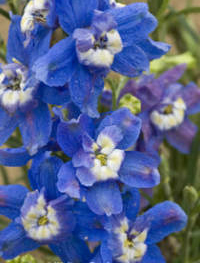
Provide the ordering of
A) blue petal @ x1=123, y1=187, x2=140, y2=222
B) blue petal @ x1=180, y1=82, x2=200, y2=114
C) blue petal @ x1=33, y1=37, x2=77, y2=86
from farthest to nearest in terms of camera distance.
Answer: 1. blue petal @ x1=180, y1=82, x2=200, y2=114
2. blue petal @ x1=123, y1=187, x2=140, y2=222
3. blue petal @ x1=33, y1=37, x2=77, y2=86

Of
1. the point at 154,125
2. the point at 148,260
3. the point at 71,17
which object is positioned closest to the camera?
the point at 71,17

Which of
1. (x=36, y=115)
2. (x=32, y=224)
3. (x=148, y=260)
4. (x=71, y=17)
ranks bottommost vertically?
(x=148, y=260)

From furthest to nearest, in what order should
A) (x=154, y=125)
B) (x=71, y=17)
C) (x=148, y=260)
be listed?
(x=154, y=125)
(x=148, y=260)
(x=71, y=17)

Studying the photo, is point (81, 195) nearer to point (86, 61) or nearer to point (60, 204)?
point (60, 204)

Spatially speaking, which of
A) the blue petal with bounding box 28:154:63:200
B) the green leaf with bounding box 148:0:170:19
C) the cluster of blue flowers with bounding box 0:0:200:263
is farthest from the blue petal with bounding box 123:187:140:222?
the green leaf with bounding box 148:0:170:19

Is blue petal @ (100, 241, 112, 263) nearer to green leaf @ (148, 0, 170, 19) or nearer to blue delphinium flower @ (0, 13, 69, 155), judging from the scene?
blue delphinium flower @ (0, 13, 69, 155)

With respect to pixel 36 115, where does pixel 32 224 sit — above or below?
below

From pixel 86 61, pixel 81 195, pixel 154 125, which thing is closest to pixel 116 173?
pixel 81 195
